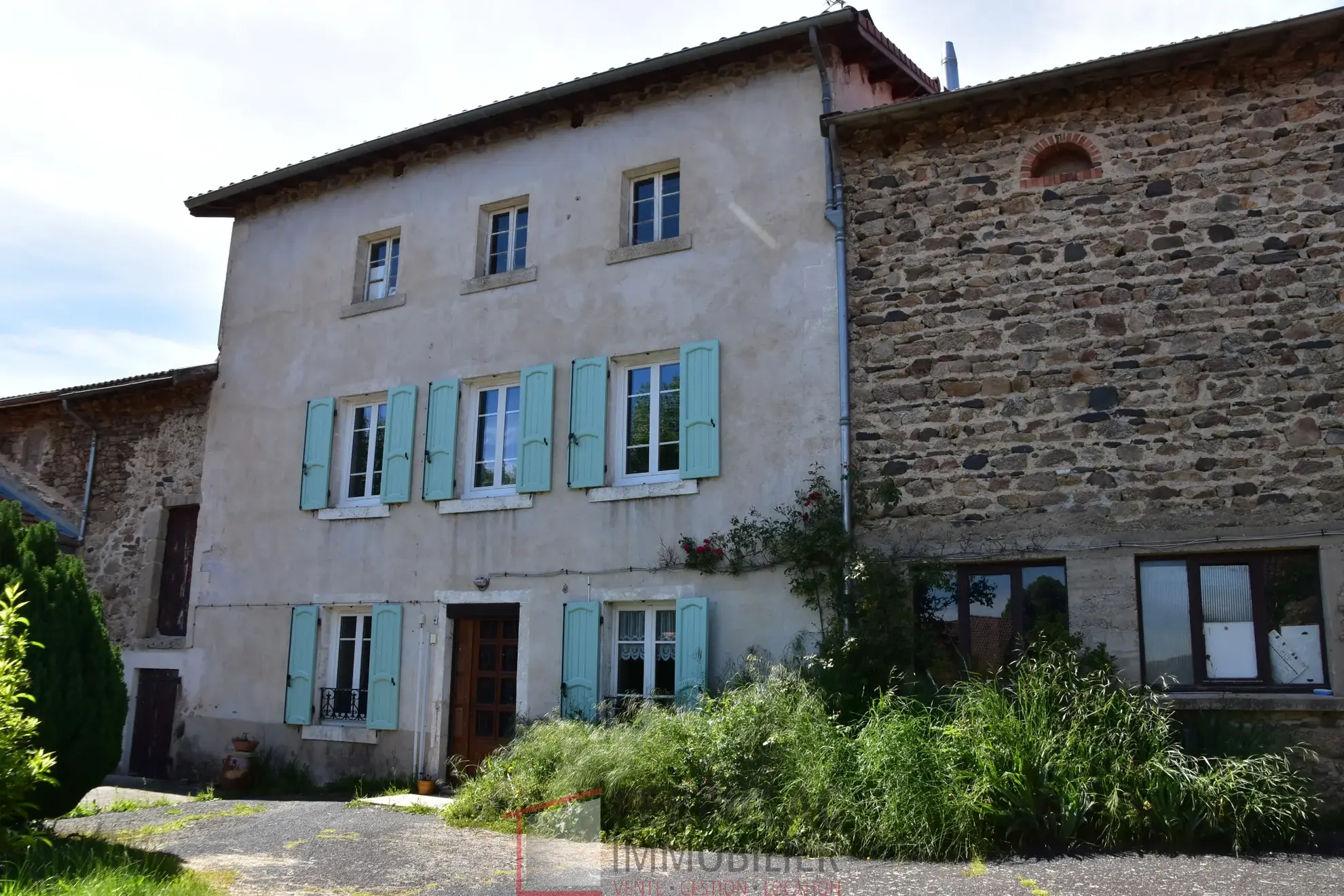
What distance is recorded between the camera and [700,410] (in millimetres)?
9867

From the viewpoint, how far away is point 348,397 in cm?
1223

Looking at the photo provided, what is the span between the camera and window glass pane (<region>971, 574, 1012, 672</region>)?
8.51m

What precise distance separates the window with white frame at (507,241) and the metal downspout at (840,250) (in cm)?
351

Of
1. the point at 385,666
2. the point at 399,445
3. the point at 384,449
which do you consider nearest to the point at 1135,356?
the point at 399,445

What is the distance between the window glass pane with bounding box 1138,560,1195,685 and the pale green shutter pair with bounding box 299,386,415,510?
23.1ft

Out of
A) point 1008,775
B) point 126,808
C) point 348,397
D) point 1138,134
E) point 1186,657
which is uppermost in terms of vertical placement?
point 1138,134

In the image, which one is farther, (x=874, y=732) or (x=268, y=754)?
(x=268, y=754)

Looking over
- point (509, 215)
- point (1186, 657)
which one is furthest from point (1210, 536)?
point (509, 215)

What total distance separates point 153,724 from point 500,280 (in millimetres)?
6760

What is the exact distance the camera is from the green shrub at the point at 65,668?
6922mm

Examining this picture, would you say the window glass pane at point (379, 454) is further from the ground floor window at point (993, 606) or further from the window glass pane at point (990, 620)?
the window glass pane at point (990, 620)

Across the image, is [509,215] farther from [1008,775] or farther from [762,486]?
[1008,775]

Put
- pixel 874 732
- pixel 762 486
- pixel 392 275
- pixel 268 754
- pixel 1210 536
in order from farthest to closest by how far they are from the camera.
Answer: pixel 392 275 → pixel 268 754 → pixel 762 486 → pixel 1210 536 → pixel 874 732

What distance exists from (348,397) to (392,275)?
1489 mm
